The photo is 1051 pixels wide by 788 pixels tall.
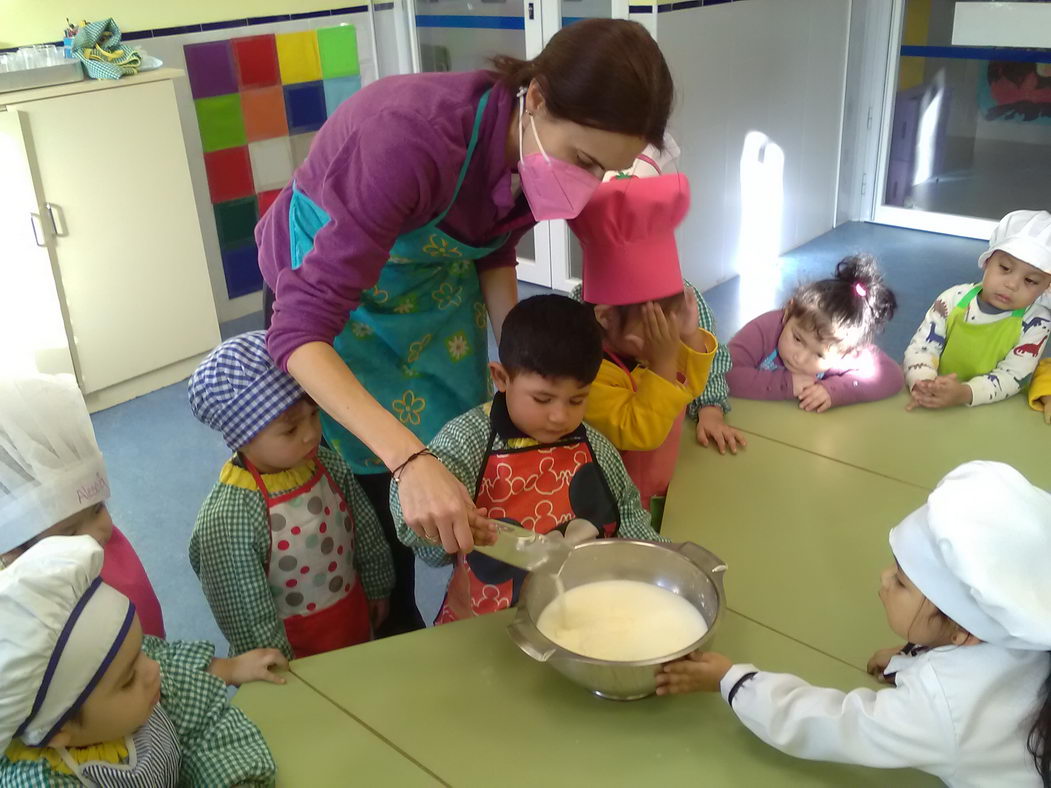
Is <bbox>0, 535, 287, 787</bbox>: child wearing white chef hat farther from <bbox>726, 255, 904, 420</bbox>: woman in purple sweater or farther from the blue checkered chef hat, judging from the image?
<bbox>726, 255, 904, 420</bbox>: woman in purple sweater

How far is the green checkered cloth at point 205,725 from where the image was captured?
101cm

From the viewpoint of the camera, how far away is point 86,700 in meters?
0.89

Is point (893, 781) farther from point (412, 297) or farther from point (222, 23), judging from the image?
point (222, 23)

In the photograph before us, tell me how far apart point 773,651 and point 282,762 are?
608mm

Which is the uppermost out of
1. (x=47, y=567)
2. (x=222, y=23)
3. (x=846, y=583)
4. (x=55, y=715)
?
(x=222, y=23)

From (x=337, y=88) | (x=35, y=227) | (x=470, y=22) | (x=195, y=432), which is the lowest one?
(x=195, y=432)

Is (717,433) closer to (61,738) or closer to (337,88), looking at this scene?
(61,738)

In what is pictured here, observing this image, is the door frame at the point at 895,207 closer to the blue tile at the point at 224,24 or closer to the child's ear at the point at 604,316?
the blue tile at the point at 224,24

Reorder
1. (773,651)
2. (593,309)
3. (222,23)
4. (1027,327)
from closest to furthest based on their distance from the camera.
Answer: (773,651), (593,309), (1027,327), (222,23)

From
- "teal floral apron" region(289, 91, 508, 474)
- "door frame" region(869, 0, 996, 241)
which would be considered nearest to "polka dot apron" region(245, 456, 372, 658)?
"teal floral apron" region(289, 91, 508, 474)

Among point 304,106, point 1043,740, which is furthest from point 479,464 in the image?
point 304,106

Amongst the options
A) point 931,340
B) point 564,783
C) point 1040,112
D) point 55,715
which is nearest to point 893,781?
point 564,783

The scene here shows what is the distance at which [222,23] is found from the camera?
3607mm

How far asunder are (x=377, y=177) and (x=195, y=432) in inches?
84.4
